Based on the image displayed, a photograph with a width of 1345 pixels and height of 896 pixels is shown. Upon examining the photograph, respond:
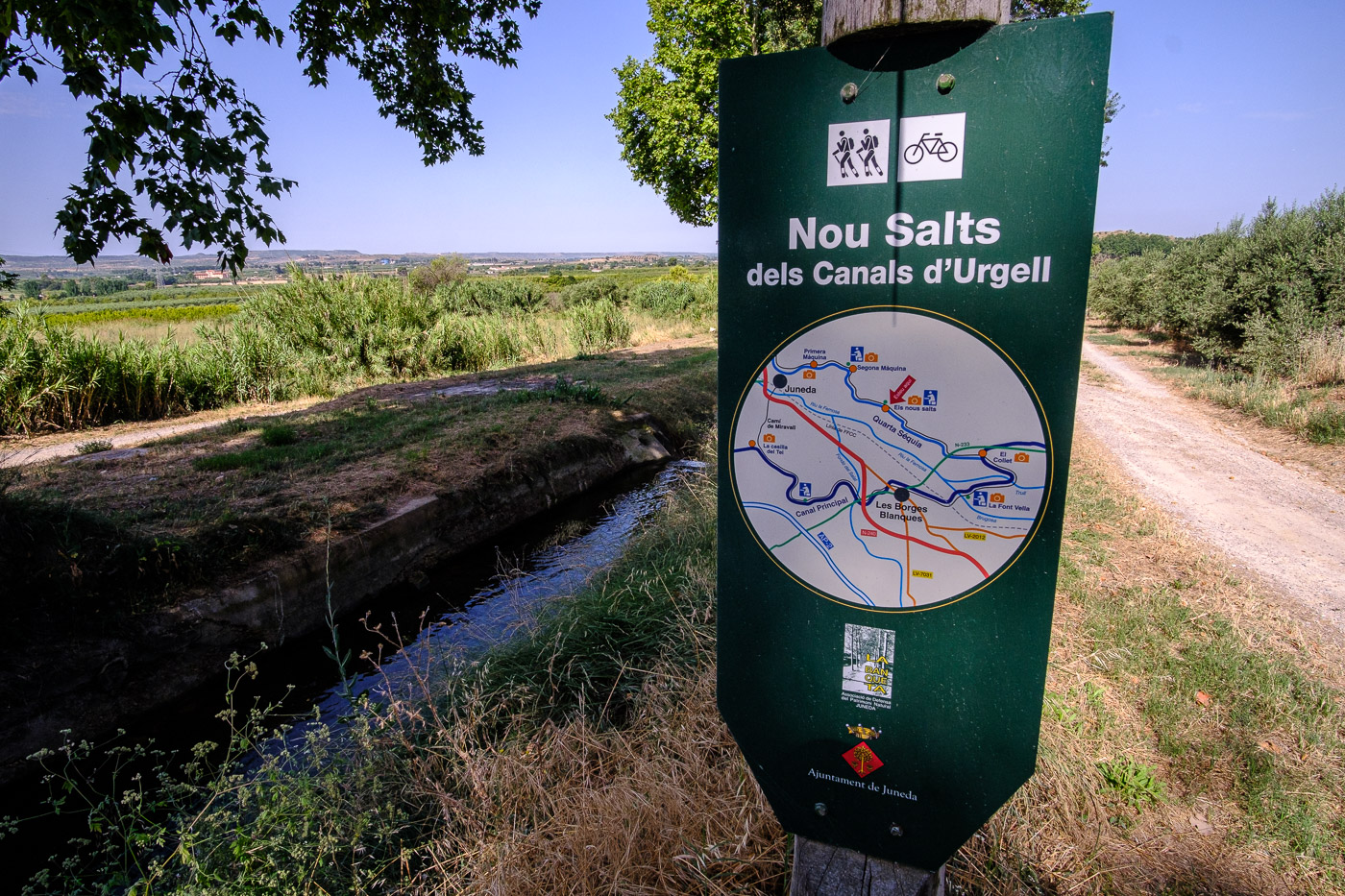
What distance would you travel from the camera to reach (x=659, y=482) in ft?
30.3

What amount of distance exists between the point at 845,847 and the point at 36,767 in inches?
203

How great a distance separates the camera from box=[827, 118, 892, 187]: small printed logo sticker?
1285 mm

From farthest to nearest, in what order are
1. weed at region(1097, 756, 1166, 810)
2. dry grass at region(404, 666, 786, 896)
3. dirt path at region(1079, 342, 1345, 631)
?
dirt path at region(1079, 342, 1345, 631)
weed at region(1097, 756, 1166, 810)
dry grass at region(404, 666, 786, 896)

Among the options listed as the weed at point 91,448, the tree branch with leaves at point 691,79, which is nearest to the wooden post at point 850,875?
the weed at point 91,448

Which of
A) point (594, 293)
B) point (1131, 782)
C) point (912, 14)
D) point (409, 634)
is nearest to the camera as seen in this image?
point (912, 14)

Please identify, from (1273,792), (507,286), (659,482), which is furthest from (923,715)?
(507,286)

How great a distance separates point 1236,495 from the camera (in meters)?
6.39

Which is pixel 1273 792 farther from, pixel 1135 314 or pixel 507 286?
pixel 507 286

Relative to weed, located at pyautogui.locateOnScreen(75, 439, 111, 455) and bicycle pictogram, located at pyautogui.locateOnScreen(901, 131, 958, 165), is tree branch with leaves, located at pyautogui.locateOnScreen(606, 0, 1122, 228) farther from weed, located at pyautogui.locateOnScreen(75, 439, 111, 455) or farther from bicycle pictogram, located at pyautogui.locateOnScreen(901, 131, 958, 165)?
bicycle pictogram, located at pyautogui.locateOnScreen(901, 131, 958, 165)

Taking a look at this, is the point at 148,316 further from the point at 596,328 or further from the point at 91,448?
the point at 91,448

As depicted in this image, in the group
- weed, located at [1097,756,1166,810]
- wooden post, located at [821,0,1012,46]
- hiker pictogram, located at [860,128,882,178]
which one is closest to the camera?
wooden post, located at [821,0,1012,46]

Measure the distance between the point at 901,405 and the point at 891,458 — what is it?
111 mm

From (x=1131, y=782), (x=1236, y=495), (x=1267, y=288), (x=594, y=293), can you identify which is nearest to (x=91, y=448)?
(x=1131, y=782)

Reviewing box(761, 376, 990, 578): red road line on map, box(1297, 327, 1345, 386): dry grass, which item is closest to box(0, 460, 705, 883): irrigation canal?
box(761, 376, 990, 578): red road line on map
